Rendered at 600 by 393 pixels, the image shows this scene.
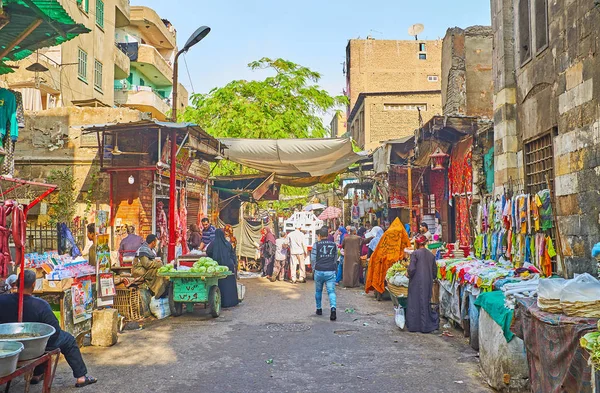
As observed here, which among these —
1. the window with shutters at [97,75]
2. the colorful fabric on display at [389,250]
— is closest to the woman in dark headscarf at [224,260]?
the colorful fabric on display at [389,250]

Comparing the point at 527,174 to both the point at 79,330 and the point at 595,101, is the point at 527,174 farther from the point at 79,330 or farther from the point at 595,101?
the point at 79,330

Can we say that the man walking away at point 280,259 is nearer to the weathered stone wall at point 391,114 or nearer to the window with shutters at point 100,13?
the window with shutters at point 100,13

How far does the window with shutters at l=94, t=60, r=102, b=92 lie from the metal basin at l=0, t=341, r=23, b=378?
22.1 meters

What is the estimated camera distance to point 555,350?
189 inches

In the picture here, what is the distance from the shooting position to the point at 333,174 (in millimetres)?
19047

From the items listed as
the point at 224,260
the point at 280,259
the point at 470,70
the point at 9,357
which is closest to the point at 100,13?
the point at 280,259

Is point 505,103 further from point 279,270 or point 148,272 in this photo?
point 279,270

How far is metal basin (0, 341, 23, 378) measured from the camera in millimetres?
4906

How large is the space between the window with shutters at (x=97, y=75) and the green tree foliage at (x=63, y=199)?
35.8ft

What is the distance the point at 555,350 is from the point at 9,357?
498 cm

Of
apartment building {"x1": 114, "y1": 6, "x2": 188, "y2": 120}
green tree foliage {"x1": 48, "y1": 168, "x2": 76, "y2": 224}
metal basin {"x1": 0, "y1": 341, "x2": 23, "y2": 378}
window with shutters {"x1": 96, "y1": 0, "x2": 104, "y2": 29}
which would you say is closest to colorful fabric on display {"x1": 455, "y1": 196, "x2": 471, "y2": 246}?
metal basin {"x1": 0, "y1": 341, "x2": 23, "y2": 378}

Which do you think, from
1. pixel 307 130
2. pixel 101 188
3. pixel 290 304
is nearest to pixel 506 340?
pixel 290 304

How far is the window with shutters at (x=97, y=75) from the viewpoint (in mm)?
25491

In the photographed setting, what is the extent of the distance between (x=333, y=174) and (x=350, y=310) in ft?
26.1
